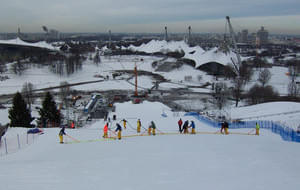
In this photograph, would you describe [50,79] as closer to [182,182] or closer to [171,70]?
[171,70]

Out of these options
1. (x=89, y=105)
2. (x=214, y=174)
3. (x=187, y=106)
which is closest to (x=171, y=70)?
(x=187, y=106)

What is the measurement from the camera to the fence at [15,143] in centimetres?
860

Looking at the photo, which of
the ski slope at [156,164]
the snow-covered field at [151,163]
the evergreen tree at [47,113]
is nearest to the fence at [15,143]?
the snow-covered field at [151,163]

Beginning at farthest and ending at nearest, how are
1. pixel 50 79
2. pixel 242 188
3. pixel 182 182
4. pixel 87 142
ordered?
pixel 50 79
pixel 87 142
pixel 182 182
pixel 242 188

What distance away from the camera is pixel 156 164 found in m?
5.80

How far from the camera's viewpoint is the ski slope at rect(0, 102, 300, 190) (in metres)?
4.70

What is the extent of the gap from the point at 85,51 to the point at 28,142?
64.5 meters

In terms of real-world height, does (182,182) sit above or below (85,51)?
below

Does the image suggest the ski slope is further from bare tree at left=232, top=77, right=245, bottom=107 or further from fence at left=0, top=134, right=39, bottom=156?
bare tree at left=232, top=77, right=245, bottom=107

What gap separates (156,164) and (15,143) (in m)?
6.04

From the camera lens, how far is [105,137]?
914 centimetres

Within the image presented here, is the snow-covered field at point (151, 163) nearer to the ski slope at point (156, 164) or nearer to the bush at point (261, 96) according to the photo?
the ski slope at point (156, 164)

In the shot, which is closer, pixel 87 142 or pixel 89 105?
pixel 87 142

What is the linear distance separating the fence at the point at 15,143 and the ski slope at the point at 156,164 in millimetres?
545
